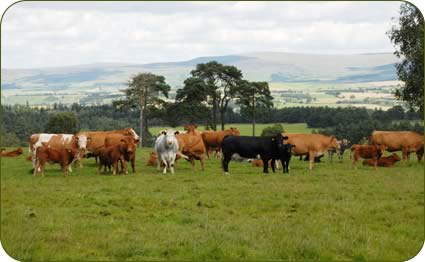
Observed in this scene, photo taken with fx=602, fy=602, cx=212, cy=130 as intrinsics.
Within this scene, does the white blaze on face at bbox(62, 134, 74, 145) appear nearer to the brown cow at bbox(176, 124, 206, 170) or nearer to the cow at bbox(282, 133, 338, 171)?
the brown cow at bbox(176, 124, 206, 170)

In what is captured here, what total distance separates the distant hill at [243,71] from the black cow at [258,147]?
4205 mm

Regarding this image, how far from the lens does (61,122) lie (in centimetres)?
1761

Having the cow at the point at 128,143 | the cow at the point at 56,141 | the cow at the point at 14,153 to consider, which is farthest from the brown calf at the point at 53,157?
the cow at the point at 14,153

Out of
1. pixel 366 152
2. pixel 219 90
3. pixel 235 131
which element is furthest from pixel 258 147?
pixel 235 131

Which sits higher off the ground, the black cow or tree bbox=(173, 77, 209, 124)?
tree bbox=(173, 77, 209, 124)

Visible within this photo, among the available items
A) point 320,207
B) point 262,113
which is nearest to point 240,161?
point 262,113

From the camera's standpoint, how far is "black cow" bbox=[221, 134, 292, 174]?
18.2 m

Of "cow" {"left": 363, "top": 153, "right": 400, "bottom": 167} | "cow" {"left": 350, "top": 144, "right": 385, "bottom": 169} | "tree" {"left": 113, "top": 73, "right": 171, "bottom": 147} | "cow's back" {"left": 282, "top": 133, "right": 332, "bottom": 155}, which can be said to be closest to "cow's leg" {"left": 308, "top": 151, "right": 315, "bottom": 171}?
"cow's back" {"left": 282, "top": 133, "right": 332, "bottom": 155}

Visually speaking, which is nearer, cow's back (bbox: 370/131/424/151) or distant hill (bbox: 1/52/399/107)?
distant hill (bbox: 1/52/399/107)

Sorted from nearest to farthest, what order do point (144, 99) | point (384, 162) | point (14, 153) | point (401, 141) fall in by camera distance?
point (384, 162)
point (14, 153)
point (401, 141)
point (144, 99)

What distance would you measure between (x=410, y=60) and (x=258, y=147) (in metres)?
6.16

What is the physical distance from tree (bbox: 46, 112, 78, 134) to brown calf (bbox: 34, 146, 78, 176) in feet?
3.34

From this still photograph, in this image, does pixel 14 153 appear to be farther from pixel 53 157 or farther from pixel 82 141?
pixel 53 157

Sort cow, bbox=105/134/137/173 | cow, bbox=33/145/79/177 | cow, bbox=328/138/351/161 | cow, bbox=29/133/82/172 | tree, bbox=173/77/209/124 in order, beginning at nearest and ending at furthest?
cow, bbox=33/145/79/177 < cow, bbox=105/134/137/173 < cow, bbox=29/133/82/172 < tree, bbox=173/77/209/124 < cow, bbox=328/138/351/161
